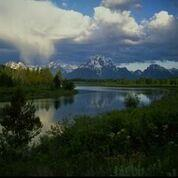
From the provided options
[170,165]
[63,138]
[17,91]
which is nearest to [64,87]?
[17,91]

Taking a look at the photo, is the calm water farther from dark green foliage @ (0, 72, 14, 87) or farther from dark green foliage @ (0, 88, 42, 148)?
dark green foliage @ (0, 72, 14, 87)

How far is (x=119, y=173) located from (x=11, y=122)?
2629cm

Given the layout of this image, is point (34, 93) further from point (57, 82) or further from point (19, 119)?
point (19, 119)

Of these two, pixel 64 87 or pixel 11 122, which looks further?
pixel 64 87

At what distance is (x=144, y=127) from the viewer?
1730 centimetres

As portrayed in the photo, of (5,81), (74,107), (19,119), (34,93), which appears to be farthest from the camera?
(5,81)

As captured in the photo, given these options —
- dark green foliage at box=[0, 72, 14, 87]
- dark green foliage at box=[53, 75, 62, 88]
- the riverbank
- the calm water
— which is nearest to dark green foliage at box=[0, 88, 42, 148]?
the calm water

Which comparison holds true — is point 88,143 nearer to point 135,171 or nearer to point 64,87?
point 135,171

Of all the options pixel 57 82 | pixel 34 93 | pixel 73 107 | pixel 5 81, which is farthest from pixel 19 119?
pixel 57 82

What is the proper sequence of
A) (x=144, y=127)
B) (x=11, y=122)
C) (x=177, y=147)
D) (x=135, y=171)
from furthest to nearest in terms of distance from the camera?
(x=11, y=122) < (x=144, y=127) < (x=177, y=147) < (x=135, y=171)

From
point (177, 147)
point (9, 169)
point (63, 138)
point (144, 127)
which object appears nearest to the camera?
point (9, 169)

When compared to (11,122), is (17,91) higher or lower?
higher

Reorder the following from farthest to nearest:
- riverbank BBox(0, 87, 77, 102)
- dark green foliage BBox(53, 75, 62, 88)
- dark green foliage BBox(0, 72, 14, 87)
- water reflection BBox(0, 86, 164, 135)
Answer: dark green foliage BBox(53, 75, 62, 88) < dark green foliage BBox(0, 72, 14, 87) < riverbank BBox(0, 87, 77, 102) < water reflection BBox(0, 86, 164, 135)

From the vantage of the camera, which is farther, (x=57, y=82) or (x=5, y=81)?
(x=57, y=82)
